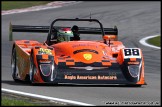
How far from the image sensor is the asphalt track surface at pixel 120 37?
35.2 ft

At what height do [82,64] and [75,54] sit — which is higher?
[75,54]

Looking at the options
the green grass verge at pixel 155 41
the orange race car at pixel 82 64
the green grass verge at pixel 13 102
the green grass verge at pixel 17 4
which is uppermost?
the green grass verge at pixel 17 4

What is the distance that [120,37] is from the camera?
978 inches

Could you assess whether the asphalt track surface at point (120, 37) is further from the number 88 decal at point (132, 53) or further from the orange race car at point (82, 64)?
the number 88 decal at point (132, 53)

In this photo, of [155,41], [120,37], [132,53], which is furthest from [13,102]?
[120,37]

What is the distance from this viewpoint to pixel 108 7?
33781 mm

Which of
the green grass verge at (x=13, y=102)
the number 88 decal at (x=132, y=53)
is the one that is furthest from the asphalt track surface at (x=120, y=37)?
the green grass verge at (x=13, y=102)

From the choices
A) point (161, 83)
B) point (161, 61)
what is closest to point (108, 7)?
point (161, 61)

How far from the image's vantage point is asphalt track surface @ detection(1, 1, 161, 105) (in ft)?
35.2

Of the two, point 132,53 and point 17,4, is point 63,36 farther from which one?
point 17,4

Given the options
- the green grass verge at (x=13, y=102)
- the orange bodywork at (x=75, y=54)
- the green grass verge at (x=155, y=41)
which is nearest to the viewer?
the green grass verge at (x=13, y=102)

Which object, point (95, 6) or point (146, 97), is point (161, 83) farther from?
point (95, 6)

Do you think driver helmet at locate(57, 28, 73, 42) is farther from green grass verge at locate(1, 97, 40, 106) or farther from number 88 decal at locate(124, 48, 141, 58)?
green grass verge at locate(1, 97, 40, 106)

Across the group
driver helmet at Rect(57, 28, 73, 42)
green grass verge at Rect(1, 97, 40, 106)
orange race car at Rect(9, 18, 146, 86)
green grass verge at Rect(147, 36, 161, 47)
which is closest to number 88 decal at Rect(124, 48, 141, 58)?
orange race car at Rect(9, 18, 146, 86)
